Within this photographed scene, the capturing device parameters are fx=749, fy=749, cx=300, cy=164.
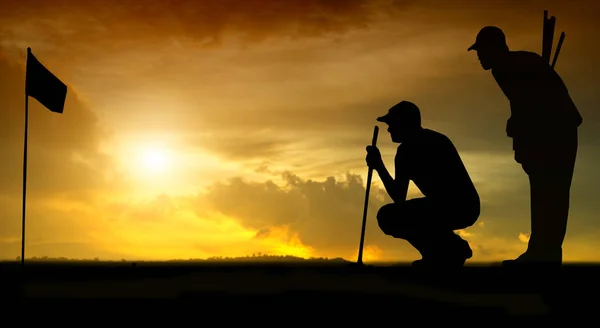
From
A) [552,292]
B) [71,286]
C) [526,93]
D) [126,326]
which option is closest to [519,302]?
[552,292]

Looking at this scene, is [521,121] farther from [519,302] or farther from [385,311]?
[385,311]

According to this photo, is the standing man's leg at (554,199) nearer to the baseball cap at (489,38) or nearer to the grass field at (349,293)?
the baseball cap at (489,38)

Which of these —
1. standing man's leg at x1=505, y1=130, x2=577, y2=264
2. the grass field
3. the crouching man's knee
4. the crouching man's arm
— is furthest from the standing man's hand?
standing man's leg at x1=505, y1=130, x2=577, y2=264

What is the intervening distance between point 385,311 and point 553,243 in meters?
8.95

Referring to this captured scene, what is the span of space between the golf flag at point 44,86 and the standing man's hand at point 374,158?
39.2ft

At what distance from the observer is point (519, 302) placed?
10.3 meters

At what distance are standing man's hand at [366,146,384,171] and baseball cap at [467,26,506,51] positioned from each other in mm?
5590

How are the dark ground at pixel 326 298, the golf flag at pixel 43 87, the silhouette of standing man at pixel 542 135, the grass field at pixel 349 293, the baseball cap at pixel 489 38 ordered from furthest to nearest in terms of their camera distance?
the golf flag at pixel 43 87, the silhouette of standing man at pixel 542 135, the baseball cap at pixel 489 38, the grass field at pixel 349 293, the dark ground at pixel 326 298

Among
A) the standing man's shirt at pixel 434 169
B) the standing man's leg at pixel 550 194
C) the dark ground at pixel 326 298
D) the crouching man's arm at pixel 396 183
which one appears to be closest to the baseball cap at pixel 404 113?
the standing man's shirt at pixel 434 169

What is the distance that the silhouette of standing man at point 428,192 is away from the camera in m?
12.0

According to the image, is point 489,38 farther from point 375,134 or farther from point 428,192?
point 428,192

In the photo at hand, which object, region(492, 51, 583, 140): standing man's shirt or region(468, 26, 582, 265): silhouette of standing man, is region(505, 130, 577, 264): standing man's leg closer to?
region(468, 26, 582, 265): silhouette of standing man

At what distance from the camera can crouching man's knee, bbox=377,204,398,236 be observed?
39.9ft

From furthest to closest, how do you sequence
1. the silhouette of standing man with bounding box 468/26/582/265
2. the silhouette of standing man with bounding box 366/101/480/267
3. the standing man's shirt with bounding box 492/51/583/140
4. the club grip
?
the standing man's shirt with bounding box 492/51/583/140, the silhouette of standing man with bounding box 468/26/582/265, the club grip, the silhouette of standing man with bounding box 366/101/480/267
